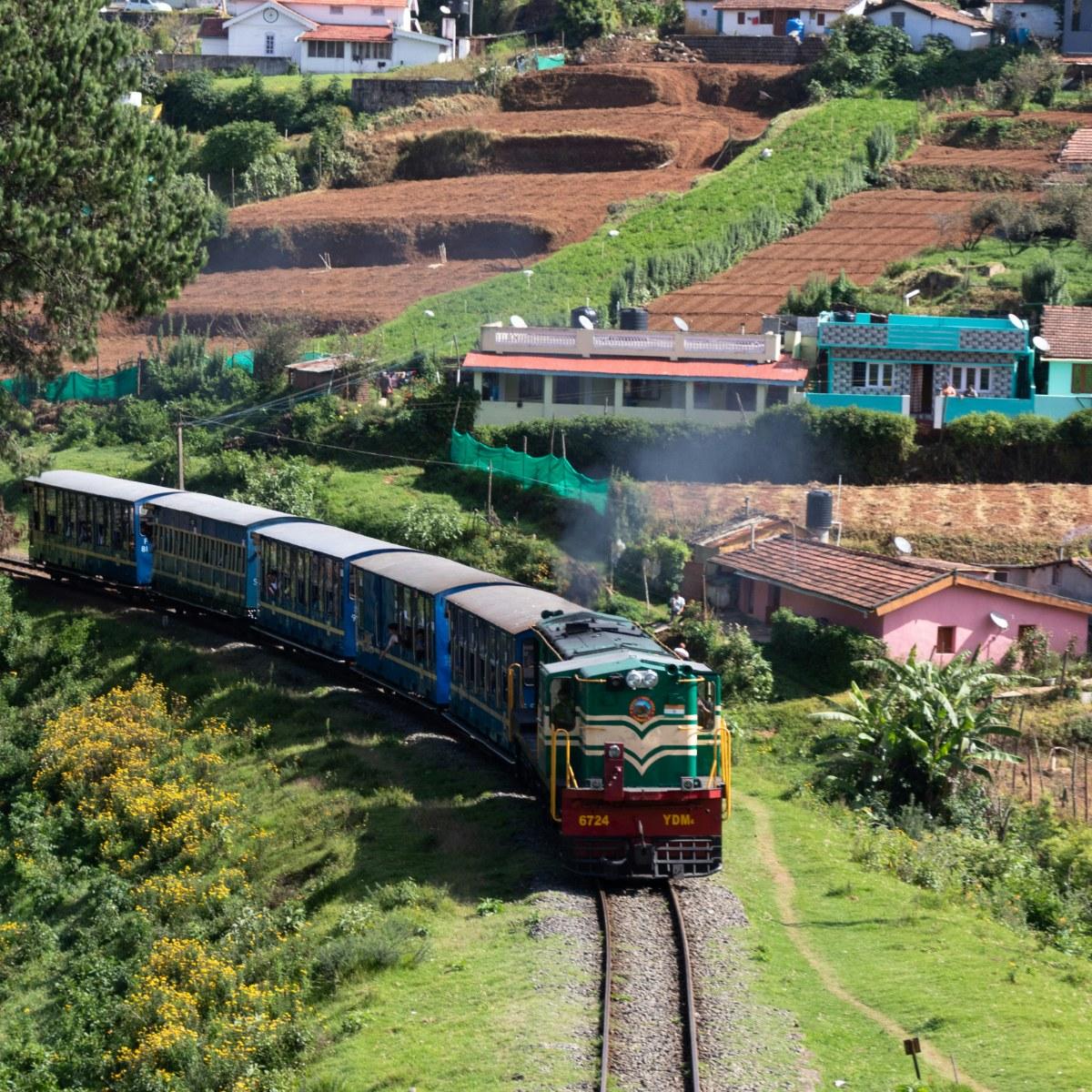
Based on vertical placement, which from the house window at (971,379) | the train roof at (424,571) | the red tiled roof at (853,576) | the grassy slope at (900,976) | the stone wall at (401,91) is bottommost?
the grassy slope at (900,976)

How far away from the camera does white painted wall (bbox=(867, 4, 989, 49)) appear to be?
96812 mm

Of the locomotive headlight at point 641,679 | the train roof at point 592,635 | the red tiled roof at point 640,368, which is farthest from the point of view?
the red tiled roof at point 640,368

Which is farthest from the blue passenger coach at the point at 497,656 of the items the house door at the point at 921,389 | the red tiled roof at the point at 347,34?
the red tiled roof at the point at 347,34

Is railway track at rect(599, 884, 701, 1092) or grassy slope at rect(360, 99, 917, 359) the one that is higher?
grassy slope at rect(360, 99, 917, 359)

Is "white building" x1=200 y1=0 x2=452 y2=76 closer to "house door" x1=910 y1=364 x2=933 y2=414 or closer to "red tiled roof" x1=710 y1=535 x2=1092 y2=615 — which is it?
"house door" x1=910 y1=364 x2=933 y2=414

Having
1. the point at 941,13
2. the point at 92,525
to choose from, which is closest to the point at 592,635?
the point at 92,525

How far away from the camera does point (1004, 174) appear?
79438 millimetres

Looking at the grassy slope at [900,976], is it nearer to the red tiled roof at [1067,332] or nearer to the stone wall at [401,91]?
the red tiled roof at [1067,332]

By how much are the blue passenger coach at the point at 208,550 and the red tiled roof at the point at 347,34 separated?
75733 millimetres

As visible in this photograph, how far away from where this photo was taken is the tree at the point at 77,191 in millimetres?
35062

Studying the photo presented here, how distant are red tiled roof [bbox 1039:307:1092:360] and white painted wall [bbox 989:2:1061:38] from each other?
4770cm

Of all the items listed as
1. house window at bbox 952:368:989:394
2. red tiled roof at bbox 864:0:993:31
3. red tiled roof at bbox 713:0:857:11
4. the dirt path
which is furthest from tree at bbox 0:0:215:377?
red tiled roof at bbox 713:0:857:11

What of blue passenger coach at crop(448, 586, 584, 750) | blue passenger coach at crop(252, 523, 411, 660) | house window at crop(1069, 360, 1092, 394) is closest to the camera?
blue passenger coach at crop(448, 586, 584, 750)

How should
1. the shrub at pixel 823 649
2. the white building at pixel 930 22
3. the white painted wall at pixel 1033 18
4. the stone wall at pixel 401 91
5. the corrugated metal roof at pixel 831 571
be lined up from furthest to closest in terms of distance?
the stone wall at pixel 401 91, the white painted wall at pixel 1033 18, the white building at pixel 930 22, the corrugated metal roof at pixel 831 571, the shrub at pixel 823 649
